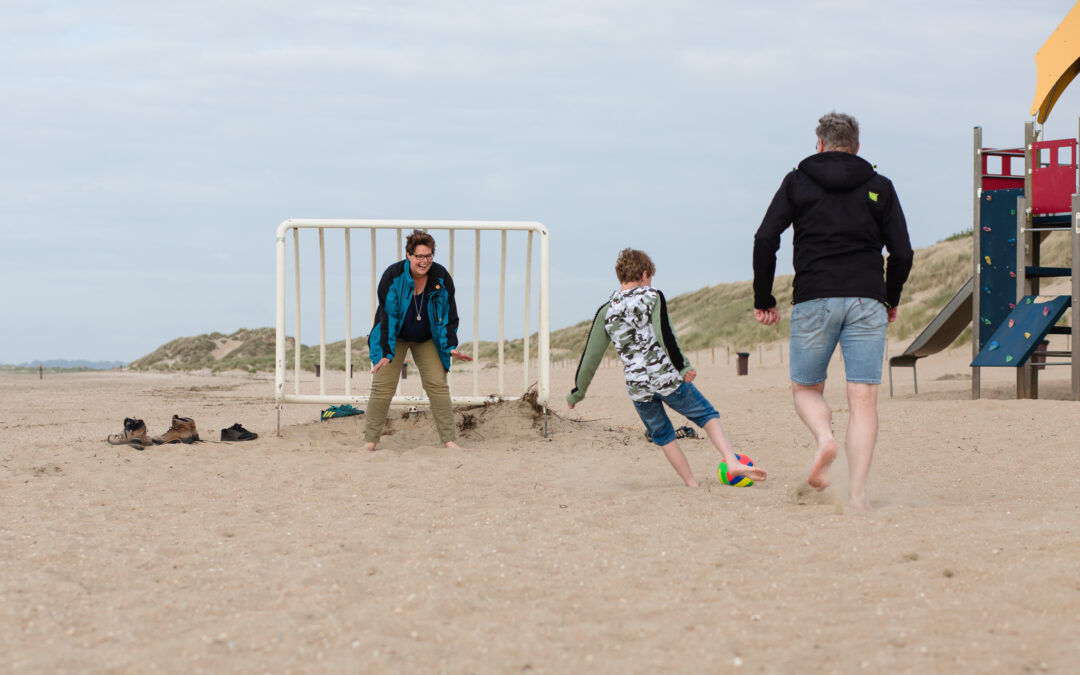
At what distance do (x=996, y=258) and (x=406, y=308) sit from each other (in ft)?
26.7

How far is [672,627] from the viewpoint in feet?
9.52

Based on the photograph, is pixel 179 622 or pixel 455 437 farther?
pixel 455 437

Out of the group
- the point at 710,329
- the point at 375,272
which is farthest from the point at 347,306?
the point at 710,329

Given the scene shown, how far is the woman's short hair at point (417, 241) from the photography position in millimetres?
6742

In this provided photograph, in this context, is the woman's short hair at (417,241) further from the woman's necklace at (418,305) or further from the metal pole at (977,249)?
the metal pole at (977,249)

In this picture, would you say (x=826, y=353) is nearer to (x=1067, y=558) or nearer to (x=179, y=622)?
(x=1067, y=558)

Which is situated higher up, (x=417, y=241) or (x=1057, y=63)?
(x=1057, y=63)

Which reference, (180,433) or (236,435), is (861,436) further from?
(180,433)

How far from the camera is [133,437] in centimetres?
743

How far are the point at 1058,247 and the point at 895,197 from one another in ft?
94.0

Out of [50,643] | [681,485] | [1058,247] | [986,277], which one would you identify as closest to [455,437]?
[681,485]

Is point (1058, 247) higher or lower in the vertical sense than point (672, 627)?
higher

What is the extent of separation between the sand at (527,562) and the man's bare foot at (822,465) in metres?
0.14

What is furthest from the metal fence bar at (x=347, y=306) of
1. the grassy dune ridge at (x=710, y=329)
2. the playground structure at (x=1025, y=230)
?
the grassy dune ridge at (x=710, y=329)
